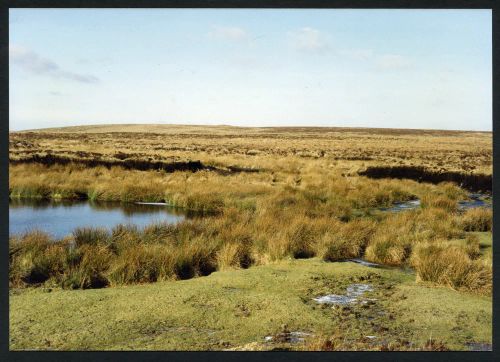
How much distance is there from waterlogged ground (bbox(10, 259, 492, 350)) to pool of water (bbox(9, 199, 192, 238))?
18.6ft

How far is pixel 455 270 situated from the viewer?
831cm

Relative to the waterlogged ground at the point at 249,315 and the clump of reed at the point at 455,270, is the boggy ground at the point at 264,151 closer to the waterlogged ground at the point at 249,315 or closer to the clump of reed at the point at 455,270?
the clump of reed at the point at 455,270

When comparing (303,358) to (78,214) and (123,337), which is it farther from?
(78,214)

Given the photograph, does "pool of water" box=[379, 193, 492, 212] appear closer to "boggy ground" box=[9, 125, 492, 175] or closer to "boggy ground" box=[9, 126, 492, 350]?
"boggy ground" box=[9, 126, 492, 350]

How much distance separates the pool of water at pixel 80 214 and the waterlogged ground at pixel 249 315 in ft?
18.6

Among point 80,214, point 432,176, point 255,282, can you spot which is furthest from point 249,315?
point 432,176

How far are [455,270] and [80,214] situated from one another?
37.2 ft

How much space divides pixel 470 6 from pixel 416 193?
14.4m

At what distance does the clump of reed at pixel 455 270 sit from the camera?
321 inches

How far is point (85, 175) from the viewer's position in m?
21.4

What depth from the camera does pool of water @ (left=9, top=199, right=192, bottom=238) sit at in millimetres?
13789

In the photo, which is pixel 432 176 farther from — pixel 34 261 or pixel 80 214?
pixel 34 261

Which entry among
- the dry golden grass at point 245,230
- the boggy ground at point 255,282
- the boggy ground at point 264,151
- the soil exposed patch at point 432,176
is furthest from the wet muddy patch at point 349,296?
the boggy ground at point 264,151

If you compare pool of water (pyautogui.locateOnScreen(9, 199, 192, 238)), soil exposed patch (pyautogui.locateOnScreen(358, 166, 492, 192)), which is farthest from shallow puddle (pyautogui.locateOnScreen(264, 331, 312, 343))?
soil exposed patch (pyautogui.locateOnScreen(358, 166, 492, 192))
